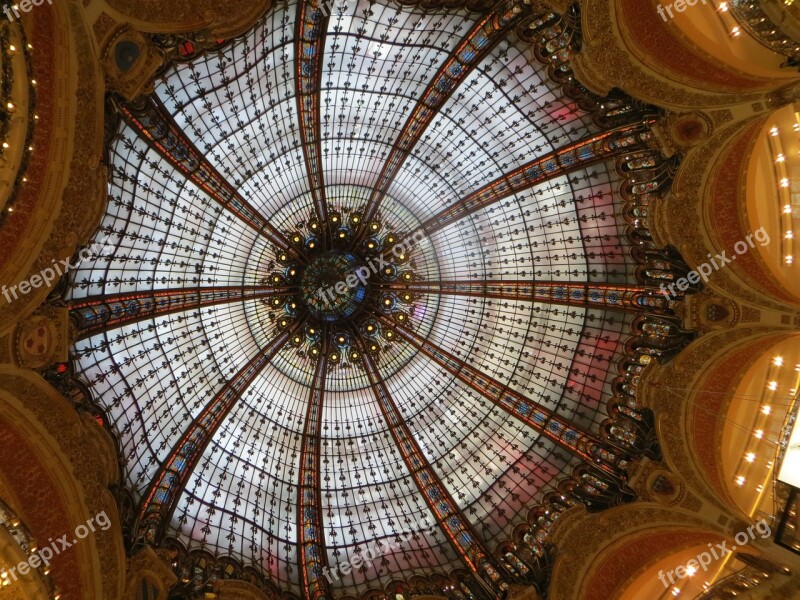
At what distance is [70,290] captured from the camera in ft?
46.1

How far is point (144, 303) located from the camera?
1688 centimetres

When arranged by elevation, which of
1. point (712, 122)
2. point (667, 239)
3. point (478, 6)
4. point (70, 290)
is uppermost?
point (478, 6)

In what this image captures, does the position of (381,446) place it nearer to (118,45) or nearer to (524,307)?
(524,307)

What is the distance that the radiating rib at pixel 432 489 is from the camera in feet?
58.2

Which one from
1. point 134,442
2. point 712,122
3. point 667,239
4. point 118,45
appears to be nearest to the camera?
point 118,45

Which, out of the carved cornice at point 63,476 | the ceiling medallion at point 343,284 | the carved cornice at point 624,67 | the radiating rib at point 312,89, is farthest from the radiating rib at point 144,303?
the carved cornice at point 624,67

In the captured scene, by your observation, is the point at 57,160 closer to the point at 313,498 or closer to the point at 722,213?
A: the point at 313,498

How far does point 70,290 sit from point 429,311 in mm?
13808

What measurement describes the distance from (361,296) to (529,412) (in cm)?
908

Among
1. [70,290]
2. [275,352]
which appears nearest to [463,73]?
[275,352]
